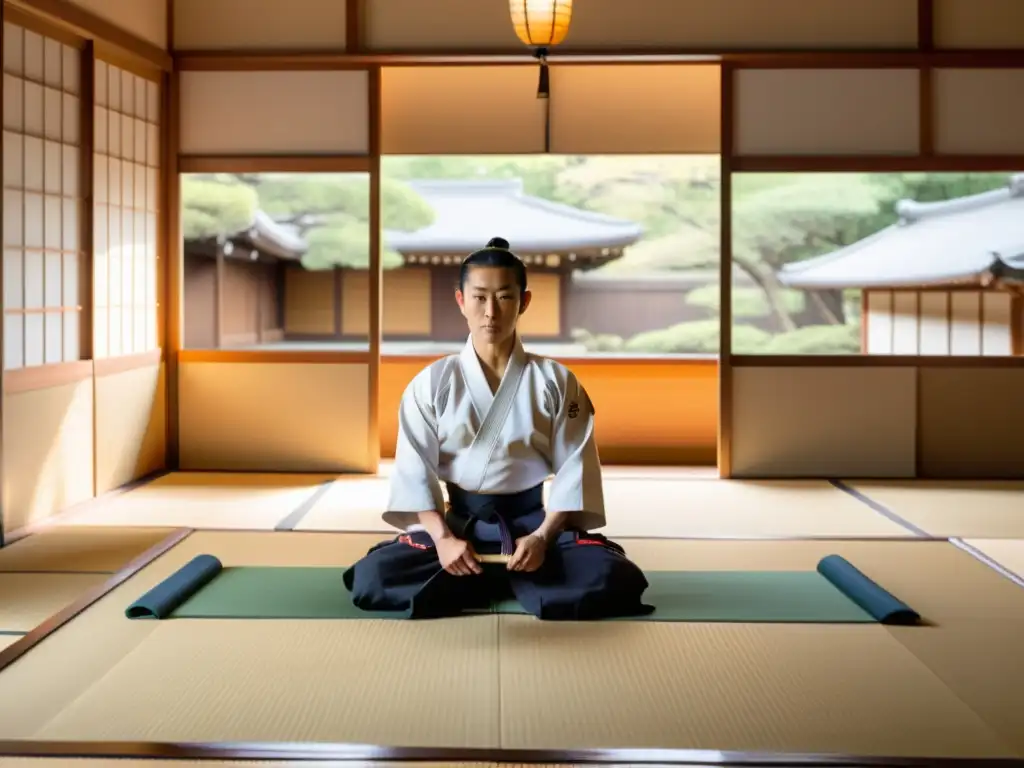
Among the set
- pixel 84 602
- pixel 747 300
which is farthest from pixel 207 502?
pixel 747 300

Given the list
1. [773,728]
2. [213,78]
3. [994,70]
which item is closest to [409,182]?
[213,78]

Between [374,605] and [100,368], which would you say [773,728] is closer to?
[374,605]

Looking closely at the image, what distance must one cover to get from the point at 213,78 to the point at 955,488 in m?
4.43

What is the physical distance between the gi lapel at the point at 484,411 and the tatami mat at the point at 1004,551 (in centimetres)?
189

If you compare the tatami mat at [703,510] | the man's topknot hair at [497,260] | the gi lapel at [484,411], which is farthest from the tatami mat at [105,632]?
the man's topknot hair at [497,260]

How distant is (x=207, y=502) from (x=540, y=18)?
264cm

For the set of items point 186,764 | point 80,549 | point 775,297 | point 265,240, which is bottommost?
point 186,764

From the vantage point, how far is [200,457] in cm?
634

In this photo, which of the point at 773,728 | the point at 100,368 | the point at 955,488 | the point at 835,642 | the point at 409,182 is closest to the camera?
the point at 773,728

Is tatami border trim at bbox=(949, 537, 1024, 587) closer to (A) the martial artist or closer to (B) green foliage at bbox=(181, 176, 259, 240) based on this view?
(A) the martial artist

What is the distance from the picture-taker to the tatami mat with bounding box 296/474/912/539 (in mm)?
4770

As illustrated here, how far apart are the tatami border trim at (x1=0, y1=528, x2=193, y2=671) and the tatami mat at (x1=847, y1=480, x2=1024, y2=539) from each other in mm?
3007

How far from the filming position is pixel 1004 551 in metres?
4.34

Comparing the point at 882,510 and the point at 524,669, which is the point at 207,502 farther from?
the point at 882,510
